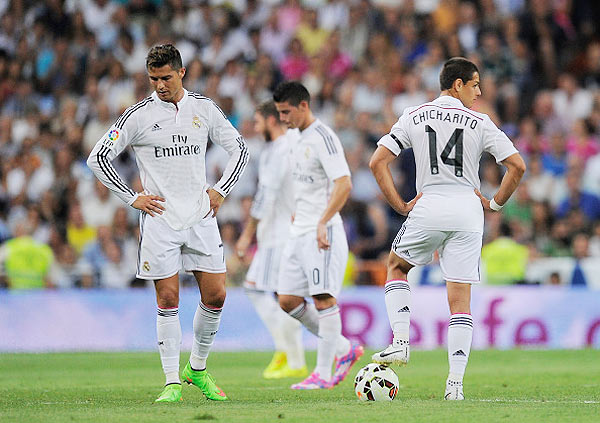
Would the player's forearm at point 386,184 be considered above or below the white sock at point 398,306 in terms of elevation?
above

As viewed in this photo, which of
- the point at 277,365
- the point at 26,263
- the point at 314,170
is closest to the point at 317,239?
the point at 314,170

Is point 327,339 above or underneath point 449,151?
underneath

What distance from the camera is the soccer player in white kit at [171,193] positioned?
343 inches

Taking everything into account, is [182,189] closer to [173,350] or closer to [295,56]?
[173,350]

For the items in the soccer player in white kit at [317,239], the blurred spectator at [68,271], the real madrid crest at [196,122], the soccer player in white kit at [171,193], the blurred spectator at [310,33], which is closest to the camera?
the soccer player in white kit at [171,193]

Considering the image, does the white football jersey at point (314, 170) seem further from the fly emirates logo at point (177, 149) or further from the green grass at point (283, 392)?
the fly emirates logo at point (177, 149)

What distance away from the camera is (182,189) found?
29.0 feet

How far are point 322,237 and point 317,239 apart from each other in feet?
0.30

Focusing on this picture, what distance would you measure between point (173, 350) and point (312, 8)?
13907 millimetres

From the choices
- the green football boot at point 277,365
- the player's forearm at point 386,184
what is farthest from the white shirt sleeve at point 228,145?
the green football boot at point 277,365

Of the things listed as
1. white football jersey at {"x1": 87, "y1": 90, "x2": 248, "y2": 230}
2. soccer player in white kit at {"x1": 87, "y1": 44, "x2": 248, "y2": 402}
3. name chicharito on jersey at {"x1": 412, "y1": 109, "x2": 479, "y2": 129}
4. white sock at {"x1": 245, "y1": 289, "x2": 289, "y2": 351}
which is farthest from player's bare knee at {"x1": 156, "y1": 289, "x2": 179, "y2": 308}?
white sock at {"x1": 245, "y1": 289, "x2": 289, "y2": 351}

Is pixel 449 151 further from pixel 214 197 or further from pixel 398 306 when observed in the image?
pixel 214 197

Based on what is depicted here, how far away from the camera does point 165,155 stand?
28.9ft

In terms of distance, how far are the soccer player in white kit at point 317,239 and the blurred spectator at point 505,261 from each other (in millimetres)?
6713
